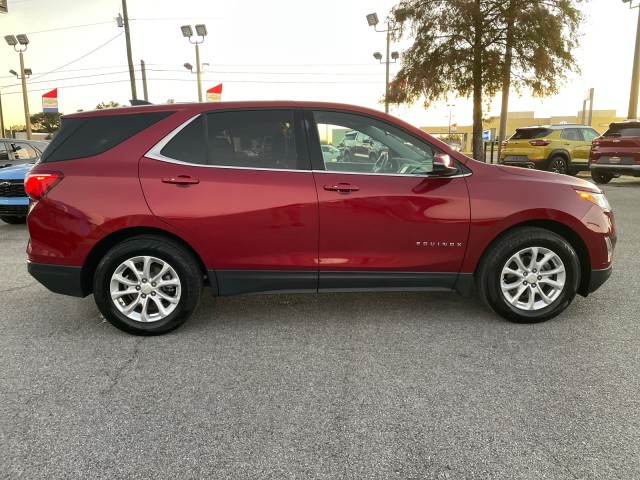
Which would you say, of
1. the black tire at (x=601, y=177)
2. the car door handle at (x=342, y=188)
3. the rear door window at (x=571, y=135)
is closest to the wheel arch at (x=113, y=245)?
the car door handle at (x=342, y=188)

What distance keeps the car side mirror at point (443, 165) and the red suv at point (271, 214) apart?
0.01m

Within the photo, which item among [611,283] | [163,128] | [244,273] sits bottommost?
[611,283]

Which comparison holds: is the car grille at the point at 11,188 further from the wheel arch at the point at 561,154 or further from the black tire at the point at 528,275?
the wheel arch at the point at 561,154

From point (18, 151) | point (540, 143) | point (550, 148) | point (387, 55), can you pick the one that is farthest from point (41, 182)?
point (387, 55)

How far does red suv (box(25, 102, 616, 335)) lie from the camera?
359cm

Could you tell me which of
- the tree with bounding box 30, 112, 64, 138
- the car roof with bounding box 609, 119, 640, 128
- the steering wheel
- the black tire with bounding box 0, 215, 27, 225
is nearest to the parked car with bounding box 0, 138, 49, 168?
the black tire with bounding box 0, 215, 27, 225

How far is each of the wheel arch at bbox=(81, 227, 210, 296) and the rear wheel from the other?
48.3ft

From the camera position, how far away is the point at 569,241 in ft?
13.2

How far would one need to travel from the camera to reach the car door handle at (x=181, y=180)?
3.58m

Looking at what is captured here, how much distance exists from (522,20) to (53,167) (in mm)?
18347

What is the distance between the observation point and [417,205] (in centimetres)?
370

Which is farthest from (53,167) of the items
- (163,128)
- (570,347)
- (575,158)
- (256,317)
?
(575,158)

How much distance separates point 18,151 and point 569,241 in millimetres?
11334

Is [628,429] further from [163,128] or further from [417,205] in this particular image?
[163,128]
